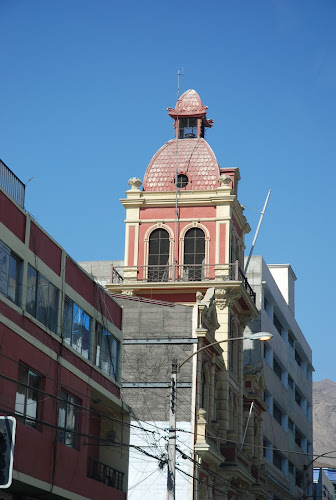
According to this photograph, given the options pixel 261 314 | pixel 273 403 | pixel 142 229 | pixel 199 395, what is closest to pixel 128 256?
pixel 142 229

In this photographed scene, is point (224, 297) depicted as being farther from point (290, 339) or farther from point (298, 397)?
point (298, 397)

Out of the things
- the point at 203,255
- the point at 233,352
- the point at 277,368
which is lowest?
the point at 233,352

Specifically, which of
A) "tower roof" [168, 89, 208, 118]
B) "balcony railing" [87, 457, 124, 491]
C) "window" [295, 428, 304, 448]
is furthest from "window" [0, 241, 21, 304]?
"window" [295, 428, 304, 448]

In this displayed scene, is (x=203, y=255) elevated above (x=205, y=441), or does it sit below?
above

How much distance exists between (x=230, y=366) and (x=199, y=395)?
734cm

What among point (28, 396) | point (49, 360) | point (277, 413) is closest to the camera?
point (28, 396)

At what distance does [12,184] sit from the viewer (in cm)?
2827

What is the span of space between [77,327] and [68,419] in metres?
3.08

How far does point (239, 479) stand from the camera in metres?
50.4

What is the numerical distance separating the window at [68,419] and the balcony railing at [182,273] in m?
19.9

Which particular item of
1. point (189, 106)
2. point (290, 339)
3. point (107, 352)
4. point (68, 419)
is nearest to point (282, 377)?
point (290, 339)

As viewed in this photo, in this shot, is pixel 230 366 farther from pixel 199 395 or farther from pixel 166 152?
pixel 166 152

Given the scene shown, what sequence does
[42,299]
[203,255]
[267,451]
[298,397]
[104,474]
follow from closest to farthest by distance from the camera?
1. [42,299]
2. [104,474]
3. [203,255]
4. [267,451]
5. [298,397]

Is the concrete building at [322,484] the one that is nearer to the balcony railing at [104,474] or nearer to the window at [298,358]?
the window at [298,358]
